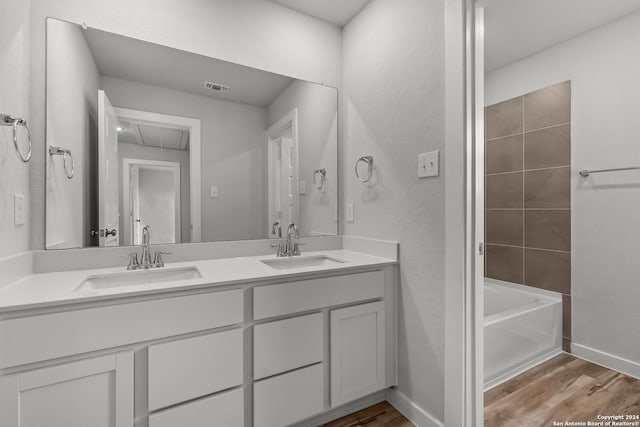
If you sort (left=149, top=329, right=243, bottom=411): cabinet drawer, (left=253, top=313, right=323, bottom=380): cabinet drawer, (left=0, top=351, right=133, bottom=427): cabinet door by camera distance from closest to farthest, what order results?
(left=0, top=351, right=133, bottom=427): cabinet door → (left=149, top=329, right=243, bottom=411): cabinet drawer → (left=253, top=313, right=323, bottom=380): cabinet drawer

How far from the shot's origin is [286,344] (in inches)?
52.4

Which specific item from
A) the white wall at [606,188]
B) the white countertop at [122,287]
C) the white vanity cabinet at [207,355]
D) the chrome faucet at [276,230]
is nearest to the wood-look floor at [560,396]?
the white wall at [606,188]

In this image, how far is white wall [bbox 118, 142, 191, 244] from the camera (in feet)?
5.05

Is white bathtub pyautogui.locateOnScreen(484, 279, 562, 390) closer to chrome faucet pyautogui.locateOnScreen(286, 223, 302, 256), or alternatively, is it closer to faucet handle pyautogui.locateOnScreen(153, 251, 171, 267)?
chrome faucet pyautogui.locateOnScreen(286, 223, 302, 256)

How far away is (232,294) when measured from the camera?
1.22 meters

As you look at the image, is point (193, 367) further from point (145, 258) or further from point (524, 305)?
point (524, 305)

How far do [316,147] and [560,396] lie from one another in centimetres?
207

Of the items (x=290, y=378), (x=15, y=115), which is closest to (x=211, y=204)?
(x=15, y=115)

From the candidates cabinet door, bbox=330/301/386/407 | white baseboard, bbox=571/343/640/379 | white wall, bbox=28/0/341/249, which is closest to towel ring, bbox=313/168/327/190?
white wall, bbox=28/0/341/249

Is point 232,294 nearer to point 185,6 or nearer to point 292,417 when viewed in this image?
point 292,417

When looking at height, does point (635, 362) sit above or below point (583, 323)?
below

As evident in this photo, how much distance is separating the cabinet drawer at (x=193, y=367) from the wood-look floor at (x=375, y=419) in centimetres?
65

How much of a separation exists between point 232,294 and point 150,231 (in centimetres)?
68

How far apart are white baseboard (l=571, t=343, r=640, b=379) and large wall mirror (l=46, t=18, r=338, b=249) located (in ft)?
6.43
